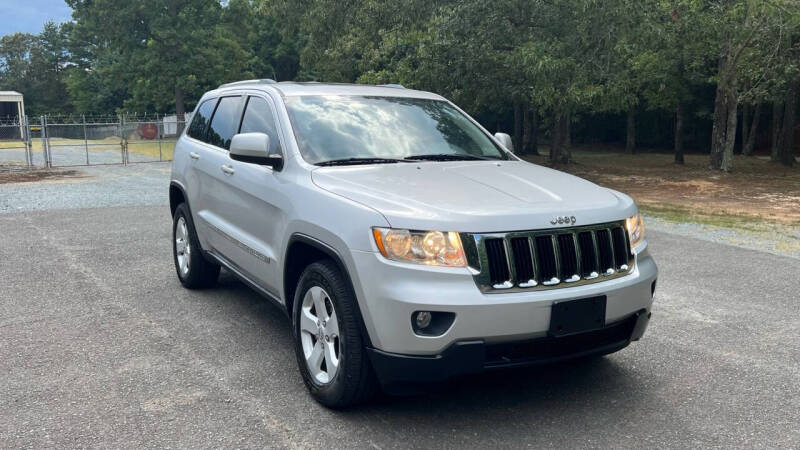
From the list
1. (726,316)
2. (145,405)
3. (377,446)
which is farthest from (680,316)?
(145,405)

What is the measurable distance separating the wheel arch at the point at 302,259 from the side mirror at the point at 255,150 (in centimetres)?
60

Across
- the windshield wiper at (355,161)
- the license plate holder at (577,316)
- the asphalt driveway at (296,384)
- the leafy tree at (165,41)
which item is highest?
the leafy tree at (165,41)

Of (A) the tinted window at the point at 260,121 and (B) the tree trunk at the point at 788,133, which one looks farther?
(B) the tree trunk at the point at 788,133

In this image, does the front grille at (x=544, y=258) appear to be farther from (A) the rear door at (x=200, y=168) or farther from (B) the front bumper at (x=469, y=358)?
Result: (A) the rear door at (x=200, y=168)

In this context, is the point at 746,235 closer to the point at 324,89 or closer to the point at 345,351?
the point at 324,89

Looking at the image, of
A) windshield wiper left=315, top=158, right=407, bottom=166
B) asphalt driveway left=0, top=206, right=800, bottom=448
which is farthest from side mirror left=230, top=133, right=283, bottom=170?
asphalt driveway left=0, top=206, right=800, bottom=448

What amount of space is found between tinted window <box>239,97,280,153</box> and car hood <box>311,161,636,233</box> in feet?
2.18

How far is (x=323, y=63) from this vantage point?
30250mm

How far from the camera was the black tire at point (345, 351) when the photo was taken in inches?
138

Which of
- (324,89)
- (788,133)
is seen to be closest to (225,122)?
(324,89)

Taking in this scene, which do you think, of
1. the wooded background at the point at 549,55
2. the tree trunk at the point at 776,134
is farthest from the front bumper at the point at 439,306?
the tree trunk at the point at 776,134

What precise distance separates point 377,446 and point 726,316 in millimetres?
3682

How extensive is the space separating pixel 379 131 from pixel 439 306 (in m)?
1.87

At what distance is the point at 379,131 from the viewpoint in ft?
15.6
